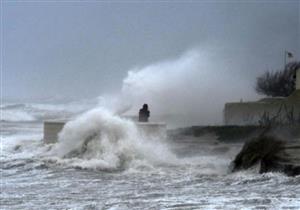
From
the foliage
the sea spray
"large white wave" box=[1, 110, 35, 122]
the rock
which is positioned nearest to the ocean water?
the sea spray

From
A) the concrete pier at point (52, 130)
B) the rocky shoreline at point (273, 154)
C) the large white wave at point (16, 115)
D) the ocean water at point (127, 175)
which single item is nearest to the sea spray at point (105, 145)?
A: the ocean water at point (127, 175)

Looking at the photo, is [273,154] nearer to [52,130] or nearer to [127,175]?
[127,175]

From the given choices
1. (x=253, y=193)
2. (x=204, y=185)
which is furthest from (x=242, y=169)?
(x=253, y=193)

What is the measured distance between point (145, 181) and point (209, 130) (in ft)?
32.2

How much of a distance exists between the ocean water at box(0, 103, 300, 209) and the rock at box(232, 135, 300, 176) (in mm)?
281

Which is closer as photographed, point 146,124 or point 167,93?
point 146,124

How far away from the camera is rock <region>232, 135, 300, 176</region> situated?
11.1m

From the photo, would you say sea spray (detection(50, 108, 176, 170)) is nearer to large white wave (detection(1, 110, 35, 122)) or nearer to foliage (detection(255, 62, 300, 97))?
foliage (detection(255, 62, 300, 97))

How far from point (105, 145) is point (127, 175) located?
3267mm

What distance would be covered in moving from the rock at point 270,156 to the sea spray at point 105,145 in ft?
8.74

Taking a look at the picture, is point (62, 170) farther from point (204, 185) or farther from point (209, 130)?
point (209, 130)

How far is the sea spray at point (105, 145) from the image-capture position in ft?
48.1

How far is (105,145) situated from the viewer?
1573cm

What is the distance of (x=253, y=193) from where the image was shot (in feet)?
29.9
